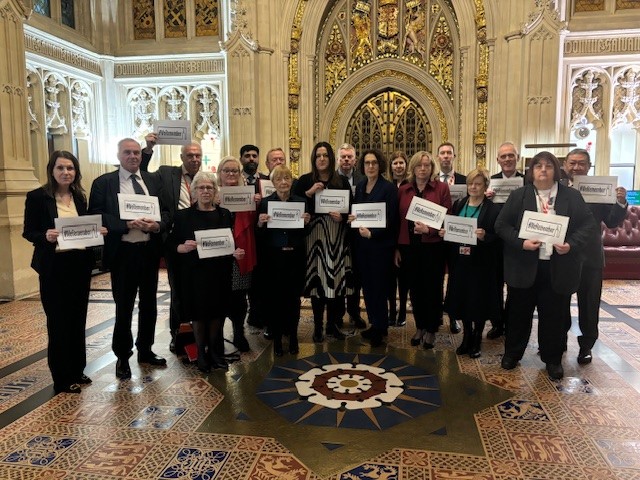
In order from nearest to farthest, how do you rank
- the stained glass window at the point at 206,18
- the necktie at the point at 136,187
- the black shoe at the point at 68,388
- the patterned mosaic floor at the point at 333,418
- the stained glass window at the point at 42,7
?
the patterned mosaic floor at the point at 333,418, the black shoe at the point at 68,388, the necktie at the point at 136,187, the stained glass window at the point at 42,7, the stained glass window at the point at 206,18

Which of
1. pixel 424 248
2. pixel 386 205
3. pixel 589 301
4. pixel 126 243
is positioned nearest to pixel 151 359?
pixel 126 243

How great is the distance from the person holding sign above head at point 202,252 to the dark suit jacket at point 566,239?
1.97 m

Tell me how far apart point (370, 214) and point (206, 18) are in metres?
8.09

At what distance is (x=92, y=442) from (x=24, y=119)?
5.25 metres

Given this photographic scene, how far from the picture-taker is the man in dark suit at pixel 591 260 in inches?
148

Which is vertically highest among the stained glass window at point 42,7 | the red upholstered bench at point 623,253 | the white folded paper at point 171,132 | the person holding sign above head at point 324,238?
the stained glass window at point 42,7

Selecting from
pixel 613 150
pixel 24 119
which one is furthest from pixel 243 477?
pixel 613 150

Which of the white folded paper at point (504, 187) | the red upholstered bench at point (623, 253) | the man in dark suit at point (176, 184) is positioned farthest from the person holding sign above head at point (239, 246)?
the red upholstered bench at point (623, 253)

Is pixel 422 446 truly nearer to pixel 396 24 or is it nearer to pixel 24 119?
pixel 24 119

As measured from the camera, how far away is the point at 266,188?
4.25m

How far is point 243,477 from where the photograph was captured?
236 cm

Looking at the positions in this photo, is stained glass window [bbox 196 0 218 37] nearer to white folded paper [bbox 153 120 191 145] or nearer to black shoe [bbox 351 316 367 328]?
white folded paper [bbox 153 120 191 145]

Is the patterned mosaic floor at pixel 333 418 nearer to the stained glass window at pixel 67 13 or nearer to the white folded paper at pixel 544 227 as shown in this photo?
the white folded paper at pixel 544 227

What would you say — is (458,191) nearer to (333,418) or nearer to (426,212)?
(426,212)
